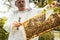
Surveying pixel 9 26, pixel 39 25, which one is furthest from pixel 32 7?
pixel 9 26

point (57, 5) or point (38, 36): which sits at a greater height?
point (57, 5)

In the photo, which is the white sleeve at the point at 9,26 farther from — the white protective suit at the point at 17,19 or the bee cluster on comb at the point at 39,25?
the bee cluster on comb at the point at 39,25

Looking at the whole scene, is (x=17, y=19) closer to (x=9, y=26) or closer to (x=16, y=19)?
(x=16, y=19)

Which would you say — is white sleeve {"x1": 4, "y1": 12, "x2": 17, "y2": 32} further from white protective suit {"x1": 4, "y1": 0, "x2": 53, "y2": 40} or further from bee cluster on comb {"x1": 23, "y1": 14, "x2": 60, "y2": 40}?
bee cluster on comb {"x1": 23, "y1": 14, "x2": 60, "y2": 40}

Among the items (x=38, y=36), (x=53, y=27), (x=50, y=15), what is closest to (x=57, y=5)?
(x=50, y=15)

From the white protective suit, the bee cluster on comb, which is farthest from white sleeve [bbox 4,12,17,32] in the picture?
the bee cluster on comb

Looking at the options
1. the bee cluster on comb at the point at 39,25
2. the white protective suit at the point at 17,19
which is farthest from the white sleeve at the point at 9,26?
the bee cluster on comb at the point at 39,25

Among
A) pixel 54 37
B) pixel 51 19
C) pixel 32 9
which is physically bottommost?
pixel 54 37

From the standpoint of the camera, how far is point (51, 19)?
5.29 ft

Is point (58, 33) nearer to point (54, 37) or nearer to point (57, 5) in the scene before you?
point (54, 37)

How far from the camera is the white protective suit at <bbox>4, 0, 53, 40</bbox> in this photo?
1.61 meters

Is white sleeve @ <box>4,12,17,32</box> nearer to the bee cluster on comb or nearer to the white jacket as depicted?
the white jacket

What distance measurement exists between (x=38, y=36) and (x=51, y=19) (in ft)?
0.72

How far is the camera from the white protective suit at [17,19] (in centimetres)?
161
